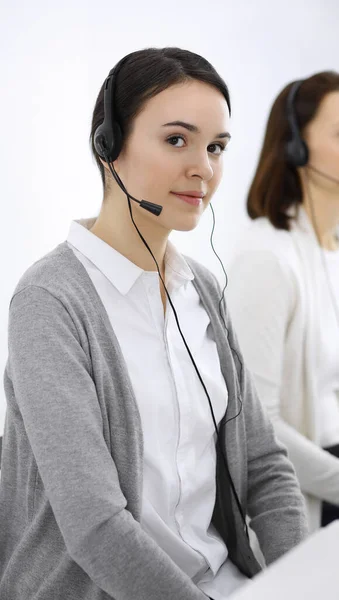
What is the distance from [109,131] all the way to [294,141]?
681 millimetres

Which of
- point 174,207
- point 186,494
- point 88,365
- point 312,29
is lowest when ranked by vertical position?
point 186,494

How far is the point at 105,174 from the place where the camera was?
1.05m

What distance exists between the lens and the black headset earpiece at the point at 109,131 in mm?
965

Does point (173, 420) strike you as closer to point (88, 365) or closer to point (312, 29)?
point (88, 365)

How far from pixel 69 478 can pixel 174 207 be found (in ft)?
1.40

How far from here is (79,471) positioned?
0.81 meters

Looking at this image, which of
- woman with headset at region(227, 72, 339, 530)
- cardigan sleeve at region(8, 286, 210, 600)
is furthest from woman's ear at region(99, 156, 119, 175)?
woman with headset at region(227, 72, 339, 530)

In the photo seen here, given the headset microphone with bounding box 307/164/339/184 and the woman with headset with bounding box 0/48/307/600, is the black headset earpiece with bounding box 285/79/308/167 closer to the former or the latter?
the headset microphone with bounding box 307/164/339/184

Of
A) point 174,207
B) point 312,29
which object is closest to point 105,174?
point 174,207

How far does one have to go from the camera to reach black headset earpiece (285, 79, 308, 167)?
1511 millimetres

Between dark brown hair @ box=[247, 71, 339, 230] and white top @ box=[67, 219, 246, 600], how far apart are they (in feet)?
1.97

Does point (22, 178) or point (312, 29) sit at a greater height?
point (312, 29)

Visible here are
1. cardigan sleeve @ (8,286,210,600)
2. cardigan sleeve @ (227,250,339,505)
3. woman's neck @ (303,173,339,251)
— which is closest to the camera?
cardigan sleeve @ (8,286,210,600)

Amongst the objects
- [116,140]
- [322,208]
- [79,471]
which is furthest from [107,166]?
[322,208]
